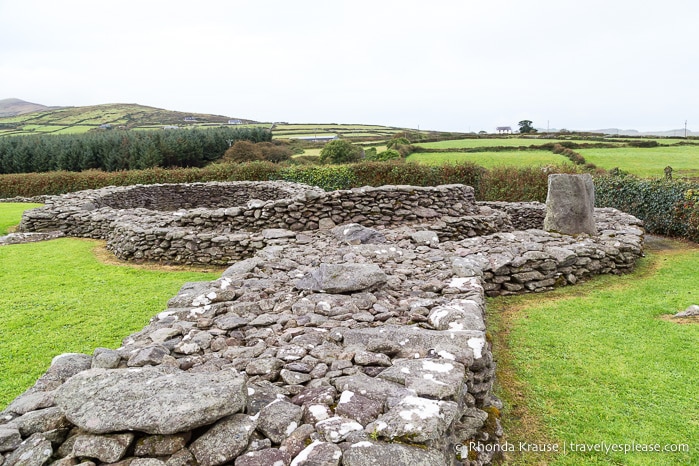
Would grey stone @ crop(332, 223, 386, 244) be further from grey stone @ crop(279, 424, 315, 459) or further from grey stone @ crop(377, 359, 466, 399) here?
grey stone @ crop(279, 424, 315, 459)

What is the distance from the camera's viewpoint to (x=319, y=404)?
3189mm

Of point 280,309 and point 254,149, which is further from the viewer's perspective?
point 254,149

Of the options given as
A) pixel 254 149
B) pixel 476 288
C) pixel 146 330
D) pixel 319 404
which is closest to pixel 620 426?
pixel 476 288

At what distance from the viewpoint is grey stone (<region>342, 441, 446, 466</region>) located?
2.57 meters

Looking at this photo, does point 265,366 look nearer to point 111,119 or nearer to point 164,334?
point 164,334

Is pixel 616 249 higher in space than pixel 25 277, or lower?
higher

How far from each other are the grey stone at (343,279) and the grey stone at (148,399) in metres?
2.55

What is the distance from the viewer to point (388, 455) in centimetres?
261

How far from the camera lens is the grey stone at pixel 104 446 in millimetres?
2641

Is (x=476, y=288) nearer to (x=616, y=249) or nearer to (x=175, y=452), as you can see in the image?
(x=175, y=452)

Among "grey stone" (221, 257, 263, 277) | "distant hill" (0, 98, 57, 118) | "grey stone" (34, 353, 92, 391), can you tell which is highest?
"distant hill" (0, 98, 57, 118)

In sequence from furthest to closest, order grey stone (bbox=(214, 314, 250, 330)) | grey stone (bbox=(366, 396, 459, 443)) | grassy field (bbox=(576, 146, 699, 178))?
grassy field (bbox=(576, 146, 699, 178)) → grey stone (bbox=(214, 314, 250, 330)) → grey stone (bbox=(366, 396, 459, 443))

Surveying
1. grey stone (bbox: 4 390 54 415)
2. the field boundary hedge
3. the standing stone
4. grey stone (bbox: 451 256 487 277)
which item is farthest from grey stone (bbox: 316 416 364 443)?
the field boundary hedge

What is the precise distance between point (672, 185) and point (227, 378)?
51.8ft
